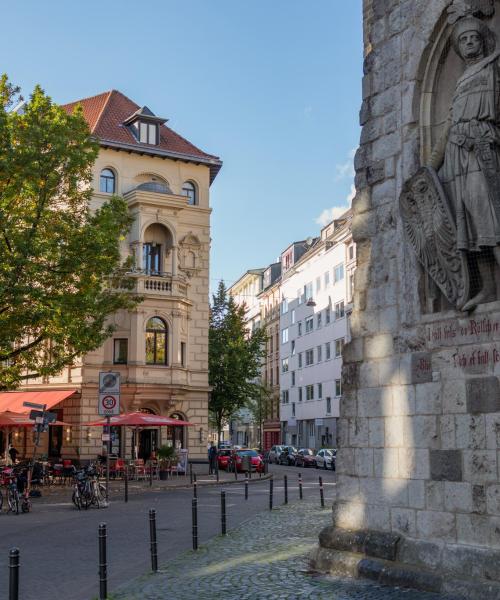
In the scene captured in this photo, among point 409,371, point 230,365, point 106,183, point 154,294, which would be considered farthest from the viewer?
point 230,365

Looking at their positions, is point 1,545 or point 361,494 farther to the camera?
point 1,545

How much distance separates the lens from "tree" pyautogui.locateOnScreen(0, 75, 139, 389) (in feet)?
81.3

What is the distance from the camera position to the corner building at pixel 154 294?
41.0m

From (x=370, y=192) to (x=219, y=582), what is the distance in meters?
5.12

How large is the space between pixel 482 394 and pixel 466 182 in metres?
2.25

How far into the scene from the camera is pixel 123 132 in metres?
44.9

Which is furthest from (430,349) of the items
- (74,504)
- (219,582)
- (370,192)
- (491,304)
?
(74,504)

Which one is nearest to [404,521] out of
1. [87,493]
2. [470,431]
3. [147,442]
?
[470,431]

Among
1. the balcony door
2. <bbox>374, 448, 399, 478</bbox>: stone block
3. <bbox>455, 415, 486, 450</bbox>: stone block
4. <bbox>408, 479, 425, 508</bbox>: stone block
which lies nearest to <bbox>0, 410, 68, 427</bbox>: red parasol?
the balcony door

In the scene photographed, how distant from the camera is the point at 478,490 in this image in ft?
27.2

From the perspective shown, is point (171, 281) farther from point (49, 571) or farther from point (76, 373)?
point (49, 571)

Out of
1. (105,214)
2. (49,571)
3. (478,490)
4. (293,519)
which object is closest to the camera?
(478,490)

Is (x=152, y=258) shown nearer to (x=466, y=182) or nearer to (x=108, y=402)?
(x=108, y=402)

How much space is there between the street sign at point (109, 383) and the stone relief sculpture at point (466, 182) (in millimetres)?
14519
